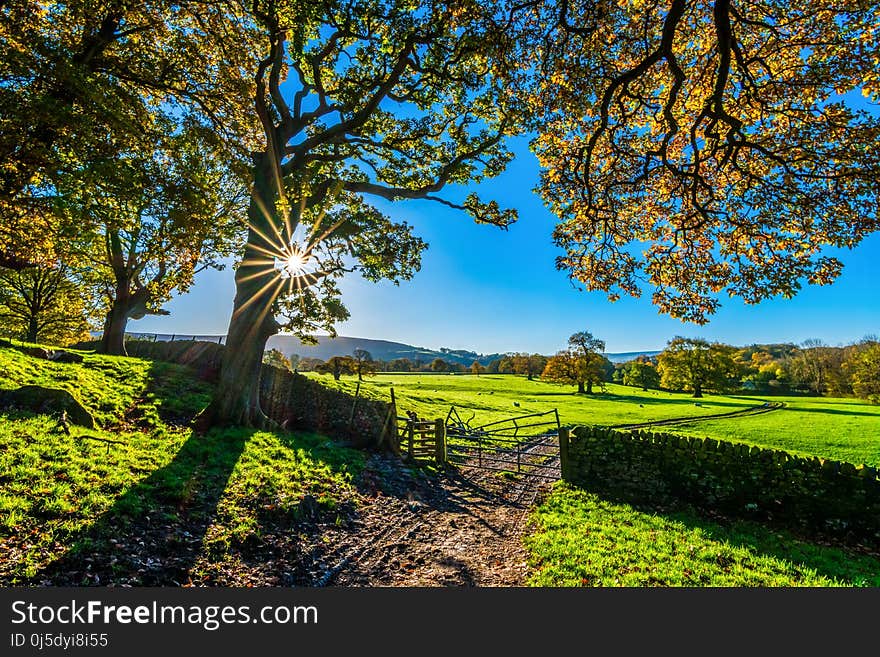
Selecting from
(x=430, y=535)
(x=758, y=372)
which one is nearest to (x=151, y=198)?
(x=430, y=535)

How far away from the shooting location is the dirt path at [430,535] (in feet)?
19.1

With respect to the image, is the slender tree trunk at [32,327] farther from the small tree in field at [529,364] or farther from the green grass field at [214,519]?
the small tree in field at [529,364]

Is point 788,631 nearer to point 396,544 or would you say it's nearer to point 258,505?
point 396,544

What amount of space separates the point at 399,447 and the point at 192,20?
56.1 feet

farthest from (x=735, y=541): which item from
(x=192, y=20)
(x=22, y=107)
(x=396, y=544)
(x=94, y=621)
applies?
(x=192, y=20)

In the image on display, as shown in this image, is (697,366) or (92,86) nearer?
(92,86)

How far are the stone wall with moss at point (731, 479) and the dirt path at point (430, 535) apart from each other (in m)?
2.26

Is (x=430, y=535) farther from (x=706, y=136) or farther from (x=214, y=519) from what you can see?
→ (x=706, y=136)

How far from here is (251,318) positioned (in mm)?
12602

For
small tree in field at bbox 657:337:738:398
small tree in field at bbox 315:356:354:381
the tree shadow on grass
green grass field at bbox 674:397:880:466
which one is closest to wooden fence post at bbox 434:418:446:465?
the tree shadow on grass

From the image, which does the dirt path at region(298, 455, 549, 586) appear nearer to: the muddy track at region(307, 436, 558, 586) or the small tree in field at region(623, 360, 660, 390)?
the muddy track at region(307, 436, 558, 586)

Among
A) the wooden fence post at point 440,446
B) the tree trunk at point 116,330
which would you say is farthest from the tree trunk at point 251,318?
the tree trunk at point 116,330

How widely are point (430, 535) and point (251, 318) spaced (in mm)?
9847

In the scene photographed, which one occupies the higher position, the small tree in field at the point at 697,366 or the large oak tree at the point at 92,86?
the large oak tree at the point at 92,86
